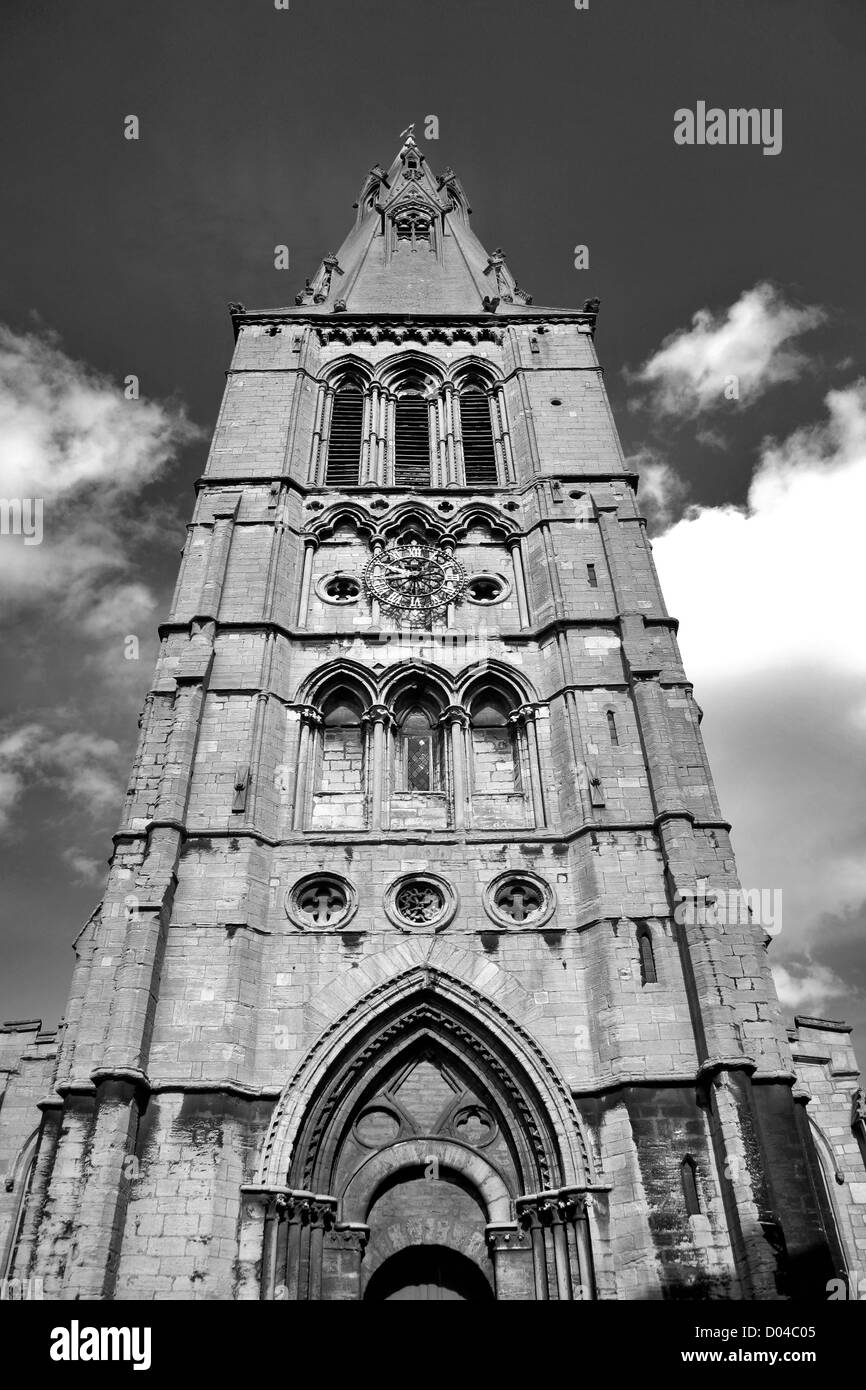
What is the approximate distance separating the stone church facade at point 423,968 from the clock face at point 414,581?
77 mm

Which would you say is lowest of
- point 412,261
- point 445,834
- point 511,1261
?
point 511,1261

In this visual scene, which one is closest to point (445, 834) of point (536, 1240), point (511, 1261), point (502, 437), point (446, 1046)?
point (446, 1046)

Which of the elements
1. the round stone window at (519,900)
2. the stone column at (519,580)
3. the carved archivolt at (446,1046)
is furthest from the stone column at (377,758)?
the stone column at (519,580)

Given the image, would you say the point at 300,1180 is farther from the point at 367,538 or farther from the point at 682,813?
the point at 367,538

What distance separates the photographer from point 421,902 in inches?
573

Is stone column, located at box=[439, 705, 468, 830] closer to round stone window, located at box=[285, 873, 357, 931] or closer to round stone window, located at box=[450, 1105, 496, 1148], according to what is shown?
round stone window, located at box=[285, 873, 357, 931]

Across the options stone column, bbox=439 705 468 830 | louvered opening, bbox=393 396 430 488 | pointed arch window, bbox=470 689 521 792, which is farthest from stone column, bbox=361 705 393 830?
Answer: louvered opening, bbox=393 396 430 488

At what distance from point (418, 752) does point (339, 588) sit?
3.88 meters

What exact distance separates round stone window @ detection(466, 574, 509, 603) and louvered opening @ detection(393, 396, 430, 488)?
304cm

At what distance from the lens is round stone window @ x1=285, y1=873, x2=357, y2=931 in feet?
46.8

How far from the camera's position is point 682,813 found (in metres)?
14.5

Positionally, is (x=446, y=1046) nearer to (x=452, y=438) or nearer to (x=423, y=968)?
(x=423, y=968)

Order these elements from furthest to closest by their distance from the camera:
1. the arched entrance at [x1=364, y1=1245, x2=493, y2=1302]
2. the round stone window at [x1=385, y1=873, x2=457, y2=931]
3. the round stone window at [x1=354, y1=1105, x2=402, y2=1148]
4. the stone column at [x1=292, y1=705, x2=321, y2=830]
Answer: the stone column at [x1=292, y1=705, x2=321, y2=830], the round stone window at [x1=385, y1=873, x2=457, y2=931], the round stone window at [x1=354, y1=1105, x2=402, y2=1148], the arched entrance at [x1=364, y1=1245, x2=493, y2=1302]
